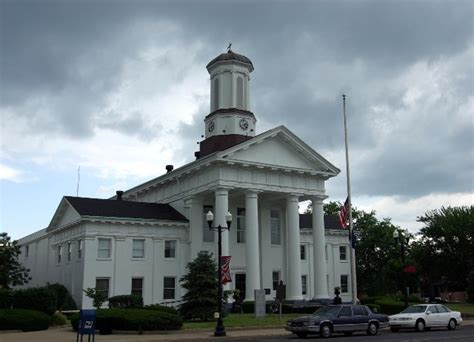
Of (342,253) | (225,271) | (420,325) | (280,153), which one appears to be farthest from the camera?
(342,253)

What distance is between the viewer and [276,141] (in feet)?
163

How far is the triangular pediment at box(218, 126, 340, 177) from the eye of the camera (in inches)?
1868

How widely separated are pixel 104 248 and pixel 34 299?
469 inches

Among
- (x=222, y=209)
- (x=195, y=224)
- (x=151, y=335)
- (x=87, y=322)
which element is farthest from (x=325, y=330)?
(x=195, y=224)

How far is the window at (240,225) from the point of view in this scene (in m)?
51.8

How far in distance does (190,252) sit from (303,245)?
13.4m

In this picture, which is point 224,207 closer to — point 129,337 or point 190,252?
point 190,252

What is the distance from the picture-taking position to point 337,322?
91.4 ft

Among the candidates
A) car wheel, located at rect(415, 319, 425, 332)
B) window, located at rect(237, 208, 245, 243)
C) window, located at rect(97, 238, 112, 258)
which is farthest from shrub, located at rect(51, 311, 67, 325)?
window, located at rect(237, 208, 245, 243)

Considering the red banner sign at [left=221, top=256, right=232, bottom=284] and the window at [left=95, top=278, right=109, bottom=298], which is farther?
Answer: the window at [left=95, top=278, right=109, bottom=298]

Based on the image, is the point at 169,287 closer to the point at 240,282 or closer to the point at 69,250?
the point at 240,282

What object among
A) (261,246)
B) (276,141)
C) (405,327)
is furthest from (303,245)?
(405,327)

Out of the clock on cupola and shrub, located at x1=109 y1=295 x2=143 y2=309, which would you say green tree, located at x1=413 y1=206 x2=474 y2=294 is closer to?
the clock on cupola

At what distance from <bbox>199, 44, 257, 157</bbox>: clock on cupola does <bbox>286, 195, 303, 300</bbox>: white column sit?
7629mm
